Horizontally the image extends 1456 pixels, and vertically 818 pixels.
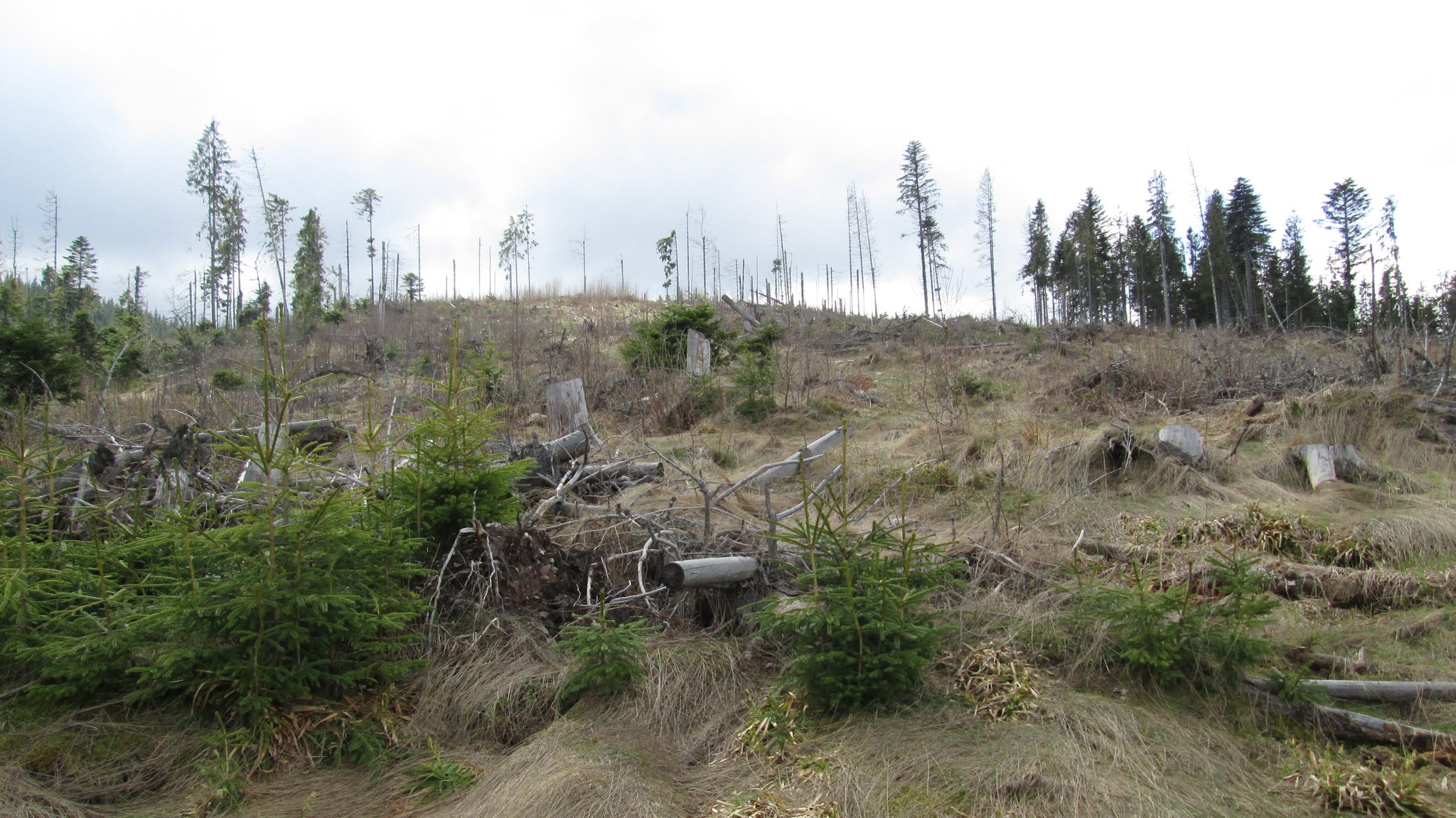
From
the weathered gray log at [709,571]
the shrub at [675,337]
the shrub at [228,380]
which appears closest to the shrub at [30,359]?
the shrub at [228,380]

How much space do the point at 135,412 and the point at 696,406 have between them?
A: 270 inches

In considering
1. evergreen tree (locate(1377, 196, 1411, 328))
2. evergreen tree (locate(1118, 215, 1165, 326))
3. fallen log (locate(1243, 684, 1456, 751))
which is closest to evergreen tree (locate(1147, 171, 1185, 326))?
evergreen tree (locate(1118, 215, 1165, 326))

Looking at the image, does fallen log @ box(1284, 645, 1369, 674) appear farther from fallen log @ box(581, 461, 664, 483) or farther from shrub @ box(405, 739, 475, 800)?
fallen log @ box(581, 461, 664, 483)

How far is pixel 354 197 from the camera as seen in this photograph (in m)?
34.9

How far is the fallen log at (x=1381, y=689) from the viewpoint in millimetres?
3002

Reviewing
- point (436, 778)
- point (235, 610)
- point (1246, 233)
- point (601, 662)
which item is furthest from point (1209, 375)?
point (1246, 233)

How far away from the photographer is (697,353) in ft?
36.1

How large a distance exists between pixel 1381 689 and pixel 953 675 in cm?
170

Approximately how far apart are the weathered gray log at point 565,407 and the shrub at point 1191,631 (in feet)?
19.8

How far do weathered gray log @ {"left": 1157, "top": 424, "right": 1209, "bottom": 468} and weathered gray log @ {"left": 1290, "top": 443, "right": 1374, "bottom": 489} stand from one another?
75 cm

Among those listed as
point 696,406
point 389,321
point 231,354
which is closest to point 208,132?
point 389,321

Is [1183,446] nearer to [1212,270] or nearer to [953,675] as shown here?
[953,675]

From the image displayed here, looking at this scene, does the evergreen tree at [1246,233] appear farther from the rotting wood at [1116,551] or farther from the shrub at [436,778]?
the shrub at [436,778]

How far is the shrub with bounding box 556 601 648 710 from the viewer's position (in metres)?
3.45
